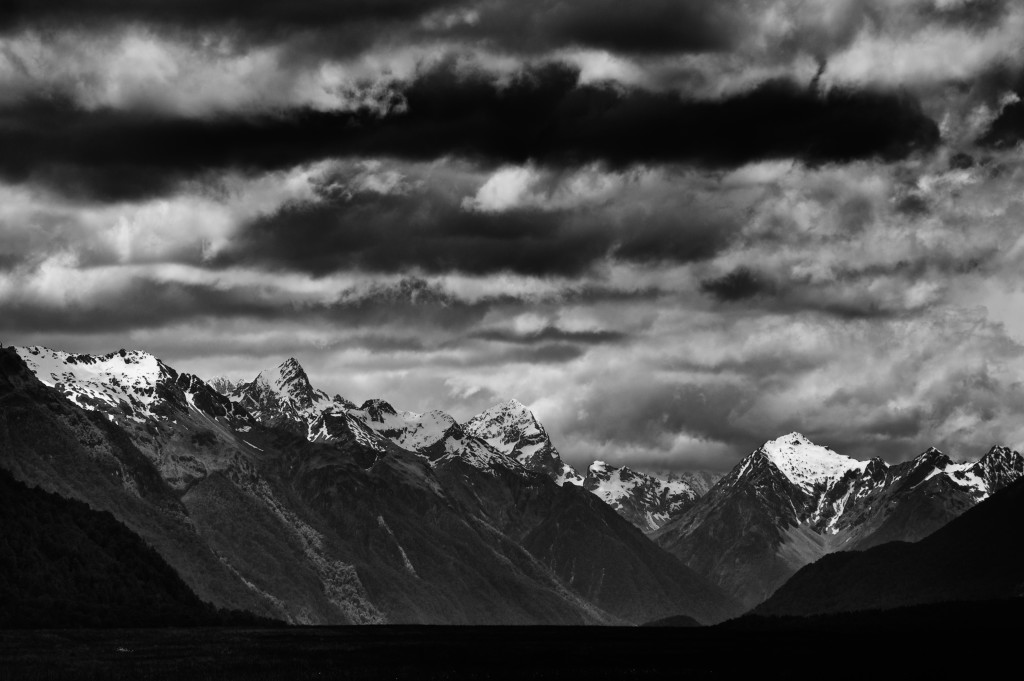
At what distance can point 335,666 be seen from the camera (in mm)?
184000

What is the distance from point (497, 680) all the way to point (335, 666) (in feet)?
99.3

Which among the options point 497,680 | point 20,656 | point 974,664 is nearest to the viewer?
point 497,680

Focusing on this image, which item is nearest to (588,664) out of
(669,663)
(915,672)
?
(669,663)

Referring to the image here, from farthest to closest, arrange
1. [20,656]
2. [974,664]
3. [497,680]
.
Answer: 1. [20,656]
2. [974,664]
3. [497,680]

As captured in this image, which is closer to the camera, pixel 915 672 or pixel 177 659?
pixel 915 672

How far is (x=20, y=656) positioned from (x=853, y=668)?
351 feet

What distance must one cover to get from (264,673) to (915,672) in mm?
75846

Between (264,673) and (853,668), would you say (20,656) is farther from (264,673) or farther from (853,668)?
(853,668)

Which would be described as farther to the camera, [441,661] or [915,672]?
[441,661]

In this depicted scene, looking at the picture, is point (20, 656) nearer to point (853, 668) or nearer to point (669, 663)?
point (669, 663)

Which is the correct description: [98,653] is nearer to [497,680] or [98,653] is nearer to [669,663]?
A: [497,680]

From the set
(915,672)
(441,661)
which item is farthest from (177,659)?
(915,672)

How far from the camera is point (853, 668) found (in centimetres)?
17762

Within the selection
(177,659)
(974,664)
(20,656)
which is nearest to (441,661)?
(177,659)
